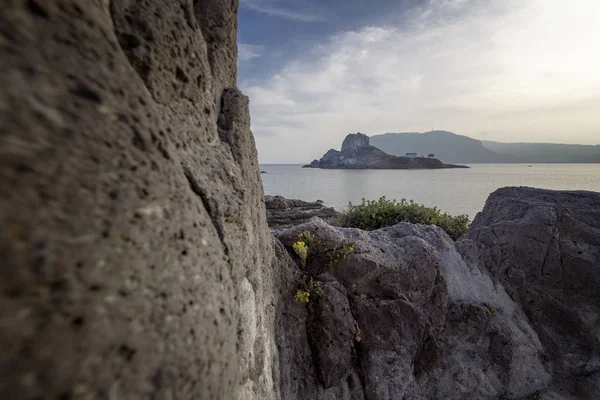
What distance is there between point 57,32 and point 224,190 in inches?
55.1

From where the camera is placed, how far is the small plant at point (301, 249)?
173 inches

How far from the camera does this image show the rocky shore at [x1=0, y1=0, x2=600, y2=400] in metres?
1.04

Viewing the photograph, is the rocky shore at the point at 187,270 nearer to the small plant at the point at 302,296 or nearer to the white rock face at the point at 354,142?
the small plant at the point at 302,296

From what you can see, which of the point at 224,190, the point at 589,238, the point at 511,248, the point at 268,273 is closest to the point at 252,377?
Answer: the point at 268,273

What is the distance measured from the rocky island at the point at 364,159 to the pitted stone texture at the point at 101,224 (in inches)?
4275

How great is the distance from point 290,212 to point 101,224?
16145mm

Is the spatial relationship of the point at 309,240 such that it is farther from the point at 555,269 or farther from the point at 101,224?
the point at 555,269

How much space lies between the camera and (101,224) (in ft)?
3.98

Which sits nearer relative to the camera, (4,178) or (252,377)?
(4,178)

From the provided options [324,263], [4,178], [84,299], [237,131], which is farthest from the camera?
[324,263]

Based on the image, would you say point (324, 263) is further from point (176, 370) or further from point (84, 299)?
point (84, 299)

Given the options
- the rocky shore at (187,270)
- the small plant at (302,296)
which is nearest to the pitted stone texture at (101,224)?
the rocky shore at (187,270)

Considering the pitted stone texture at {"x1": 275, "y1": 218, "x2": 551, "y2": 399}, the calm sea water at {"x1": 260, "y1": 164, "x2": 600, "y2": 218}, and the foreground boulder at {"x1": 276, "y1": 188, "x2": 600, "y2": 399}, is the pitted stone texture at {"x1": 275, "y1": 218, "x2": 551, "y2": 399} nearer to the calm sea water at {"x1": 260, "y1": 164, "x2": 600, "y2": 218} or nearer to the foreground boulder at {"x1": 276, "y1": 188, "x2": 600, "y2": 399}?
the foreground boulder at {"x1": 276, "y1": 188, "x2": 600, "y2": 399}

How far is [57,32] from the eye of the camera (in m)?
1.22
